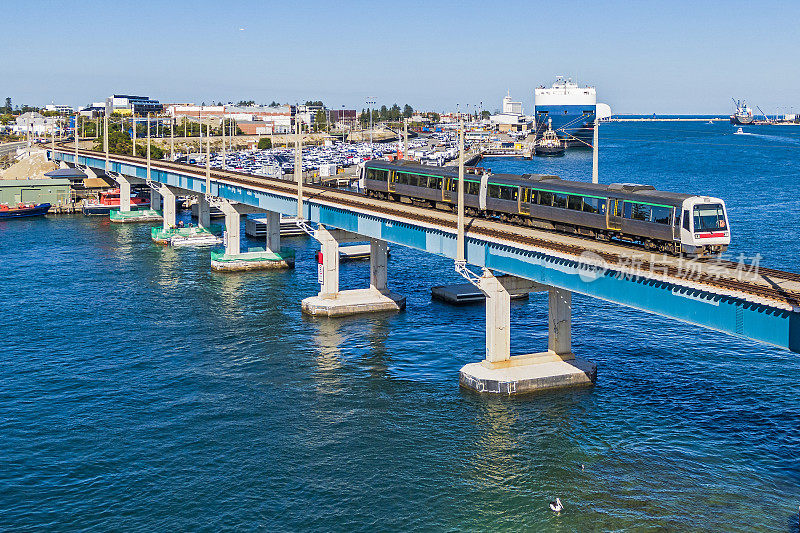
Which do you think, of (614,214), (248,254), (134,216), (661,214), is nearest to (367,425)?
(614,214)

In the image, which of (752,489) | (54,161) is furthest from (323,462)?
(54,161)

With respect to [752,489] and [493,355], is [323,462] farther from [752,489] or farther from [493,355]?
[752,489]

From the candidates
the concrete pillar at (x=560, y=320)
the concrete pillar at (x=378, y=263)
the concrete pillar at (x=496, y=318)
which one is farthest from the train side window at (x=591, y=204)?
the concrete pillar at (x=378, y=263)

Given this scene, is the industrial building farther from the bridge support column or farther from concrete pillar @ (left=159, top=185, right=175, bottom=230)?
concrete pillar @ (left=159, top=185, right=175, bottom=230)

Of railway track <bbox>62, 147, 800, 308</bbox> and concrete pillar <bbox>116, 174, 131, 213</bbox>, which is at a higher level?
concrete pillar <bbox>116, 174, 131, 213</bbox>

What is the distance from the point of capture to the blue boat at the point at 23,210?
141250 millimetres

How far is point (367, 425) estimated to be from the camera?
4722 centimetres

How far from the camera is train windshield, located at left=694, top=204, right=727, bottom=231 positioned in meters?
44.8

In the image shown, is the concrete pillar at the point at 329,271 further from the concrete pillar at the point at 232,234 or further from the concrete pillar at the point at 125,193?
the concrete pillar at the point at 125,193

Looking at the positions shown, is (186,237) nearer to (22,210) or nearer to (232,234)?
(232,234)

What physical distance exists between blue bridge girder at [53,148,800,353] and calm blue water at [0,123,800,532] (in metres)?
7.68

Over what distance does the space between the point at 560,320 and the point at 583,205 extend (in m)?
7.33

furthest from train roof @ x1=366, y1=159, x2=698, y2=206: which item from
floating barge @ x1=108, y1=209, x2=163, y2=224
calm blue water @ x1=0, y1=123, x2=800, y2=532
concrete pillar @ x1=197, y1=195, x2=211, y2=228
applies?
floating barge @ x1=108, y1=209, x2=163, y2=224

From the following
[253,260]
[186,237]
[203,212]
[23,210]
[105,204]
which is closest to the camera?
[253,260]
